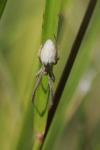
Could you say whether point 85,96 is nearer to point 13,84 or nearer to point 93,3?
point 13,84

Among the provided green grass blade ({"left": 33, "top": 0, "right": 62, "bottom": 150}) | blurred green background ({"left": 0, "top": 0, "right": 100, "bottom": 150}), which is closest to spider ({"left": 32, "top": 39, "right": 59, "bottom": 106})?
green grass blade ({"left": 33, "top": 0, "right": 62, "bottom": 150})

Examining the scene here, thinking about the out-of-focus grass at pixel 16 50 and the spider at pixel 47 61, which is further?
the out-of-focus grass at pixel 16 50

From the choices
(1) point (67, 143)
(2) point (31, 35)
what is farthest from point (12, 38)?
(1) point (67, 143)

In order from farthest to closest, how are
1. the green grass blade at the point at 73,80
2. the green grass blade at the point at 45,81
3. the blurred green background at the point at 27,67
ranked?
the blurred green background at the point at 27,67 → the green grass blade at the point at 73,80 → the green grass blade at the point at 45,81

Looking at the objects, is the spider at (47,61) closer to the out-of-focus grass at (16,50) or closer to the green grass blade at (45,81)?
the green grass blade at (45,81)

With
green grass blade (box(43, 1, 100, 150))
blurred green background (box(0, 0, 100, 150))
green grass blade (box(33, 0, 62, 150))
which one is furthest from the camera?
blurred green background (box(0, 0, 100, 150))

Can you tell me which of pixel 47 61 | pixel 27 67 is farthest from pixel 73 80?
pixel 27 67

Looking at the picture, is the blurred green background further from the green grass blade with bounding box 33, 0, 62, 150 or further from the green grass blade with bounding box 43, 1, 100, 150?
the green grass blade with bounding box 33, 0, 62, 150

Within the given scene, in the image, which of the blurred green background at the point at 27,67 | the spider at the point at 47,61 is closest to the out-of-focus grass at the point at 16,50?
the blurred green background at the point at 27,67

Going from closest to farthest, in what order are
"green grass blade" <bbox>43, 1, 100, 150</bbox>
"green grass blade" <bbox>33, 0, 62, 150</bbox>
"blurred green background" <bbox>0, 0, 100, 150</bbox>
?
"green grass blade" <bbox>33, 0, 62, 150</bbox>, "green grass blade" <bbox>43, 1, 100, 150</bbox>, "blurred green background" <bbox>0, 0, 100, 150</bbox>

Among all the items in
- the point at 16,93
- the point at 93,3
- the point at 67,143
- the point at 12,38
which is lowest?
the point at 67,143

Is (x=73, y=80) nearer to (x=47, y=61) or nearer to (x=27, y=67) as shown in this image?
(x=47, y=61)
